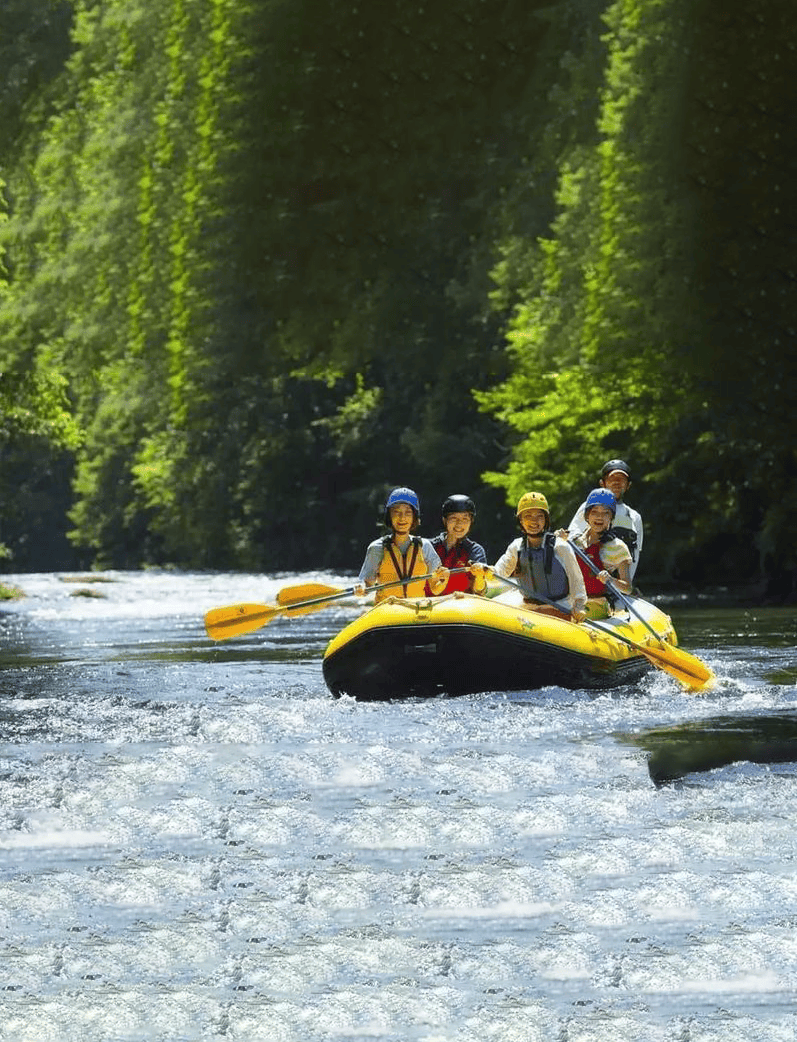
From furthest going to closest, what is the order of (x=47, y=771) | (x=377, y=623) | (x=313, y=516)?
(x=313, y=516)
(x=377, y=623)
(x=47, y=771)

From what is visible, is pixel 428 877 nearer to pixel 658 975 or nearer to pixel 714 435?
pixel 658 975

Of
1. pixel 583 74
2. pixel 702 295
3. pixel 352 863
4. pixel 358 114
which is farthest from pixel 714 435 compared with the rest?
pixel 352 863

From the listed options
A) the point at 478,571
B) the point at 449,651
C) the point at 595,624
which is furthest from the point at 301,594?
the point at 449,651

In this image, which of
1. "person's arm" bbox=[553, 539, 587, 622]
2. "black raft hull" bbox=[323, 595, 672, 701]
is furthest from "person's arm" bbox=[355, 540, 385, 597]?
"person's arm" bbox=[553, 539, 587, 622]

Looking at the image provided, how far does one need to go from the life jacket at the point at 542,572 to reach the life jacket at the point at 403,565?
2.30 feet

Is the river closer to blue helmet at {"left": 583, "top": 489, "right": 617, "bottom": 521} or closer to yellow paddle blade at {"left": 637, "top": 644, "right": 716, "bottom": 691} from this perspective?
yellow paddle blade at {"left": 637, "top": 644, "right": 716, "bottom": 691}

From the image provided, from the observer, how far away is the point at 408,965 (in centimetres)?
776

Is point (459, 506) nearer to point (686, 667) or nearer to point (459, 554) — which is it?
point (459, 554)

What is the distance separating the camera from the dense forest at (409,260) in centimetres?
2845

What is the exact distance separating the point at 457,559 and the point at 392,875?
718 centimetres

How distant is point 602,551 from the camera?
53.4 ft

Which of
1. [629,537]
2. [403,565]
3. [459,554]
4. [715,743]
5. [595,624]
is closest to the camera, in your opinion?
[715,743]

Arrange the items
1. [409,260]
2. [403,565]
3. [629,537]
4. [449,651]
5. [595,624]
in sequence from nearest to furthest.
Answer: [449,651] < [595,624] < [403,565] < [629,537] < [409,260]

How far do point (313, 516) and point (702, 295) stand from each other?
69.8 ft
